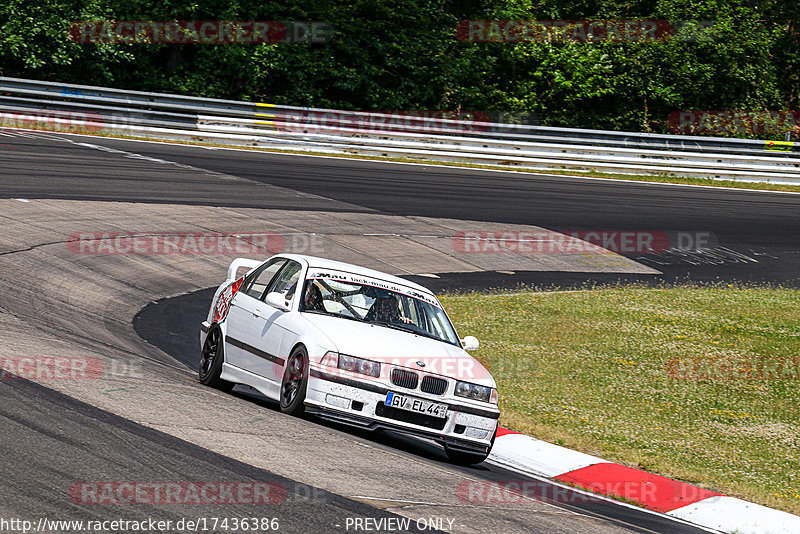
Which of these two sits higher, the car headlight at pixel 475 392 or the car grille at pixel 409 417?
the car headlight at pixel 475 392

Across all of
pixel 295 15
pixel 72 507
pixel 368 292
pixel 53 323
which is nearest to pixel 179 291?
pixel 53 323

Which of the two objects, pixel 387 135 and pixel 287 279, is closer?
pixel 287 279

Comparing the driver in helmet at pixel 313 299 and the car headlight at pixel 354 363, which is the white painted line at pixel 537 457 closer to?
the car headlight at pixel 354 363

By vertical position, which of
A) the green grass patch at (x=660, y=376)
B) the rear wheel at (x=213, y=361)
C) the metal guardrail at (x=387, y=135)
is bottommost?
the green grass patch at (x=660, y=376)

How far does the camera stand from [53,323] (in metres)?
11.5

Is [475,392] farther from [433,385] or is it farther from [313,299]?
[313,299]

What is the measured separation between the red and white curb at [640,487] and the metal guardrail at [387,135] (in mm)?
20570

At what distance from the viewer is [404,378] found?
27.3 ft

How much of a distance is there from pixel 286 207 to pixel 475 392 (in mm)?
13681

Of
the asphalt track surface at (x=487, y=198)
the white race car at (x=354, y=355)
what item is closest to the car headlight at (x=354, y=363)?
the white race car at (x=354, y=355)

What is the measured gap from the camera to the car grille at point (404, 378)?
27.2 ft

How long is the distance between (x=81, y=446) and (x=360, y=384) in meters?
2.53

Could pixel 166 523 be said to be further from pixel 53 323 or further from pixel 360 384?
pixel 53 323

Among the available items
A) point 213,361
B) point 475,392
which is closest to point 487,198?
point 213,361
